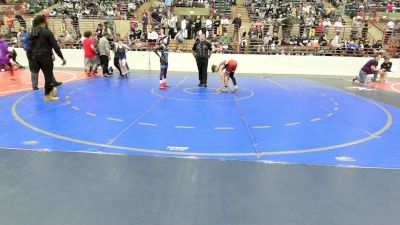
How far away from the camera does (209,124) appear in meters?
7.85

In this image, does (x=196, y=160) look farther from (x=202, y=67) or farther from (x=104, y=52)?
(x=104, y=52)

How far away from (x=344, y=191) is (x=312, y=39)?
16.3m

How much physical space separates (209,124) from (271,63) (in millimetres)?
11179

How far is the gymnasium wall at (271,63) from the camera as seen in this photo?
17969 mm

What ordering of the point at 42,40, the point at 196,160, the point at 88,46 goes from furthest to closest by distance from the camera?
the point at 88,46
the point at 42,40
the point at 196,160

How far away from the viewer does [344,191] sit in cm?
455

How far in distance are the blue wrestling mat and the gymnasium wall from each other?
600 cm

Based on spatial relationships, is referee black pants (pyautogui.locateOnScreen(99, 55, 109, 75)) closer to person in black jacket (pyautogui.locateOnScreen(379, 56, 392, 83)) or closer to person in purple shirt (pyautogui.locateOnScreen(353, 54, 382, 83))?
person in purple shirt (pyautogui.locateOnScreen(353, 54, 382, 83))

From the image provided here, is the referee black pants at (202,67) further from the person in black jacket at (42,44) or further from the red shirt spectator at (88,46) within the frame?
the person in black jacket at (42,44)

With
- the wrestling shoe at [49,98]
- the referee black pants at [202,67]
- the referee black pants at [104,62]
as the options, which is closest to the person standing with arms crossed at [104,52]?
the referee black pants at [104,62]

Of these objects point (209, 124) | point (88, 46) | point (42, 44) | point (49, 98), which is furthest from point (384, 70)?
point (42, 44)

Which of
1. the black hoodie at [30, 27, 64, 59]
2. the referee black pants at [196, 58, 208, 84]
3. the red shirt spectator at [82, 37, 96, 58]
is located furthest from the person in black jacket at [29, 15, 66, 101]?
the red shirt spectator at [82, 37, 96, 58]

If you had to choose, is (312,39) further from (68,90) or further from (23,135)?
(23,135)

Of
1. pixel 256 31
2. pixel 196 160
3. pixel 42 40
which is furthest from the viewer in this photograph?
pixel 256 31
